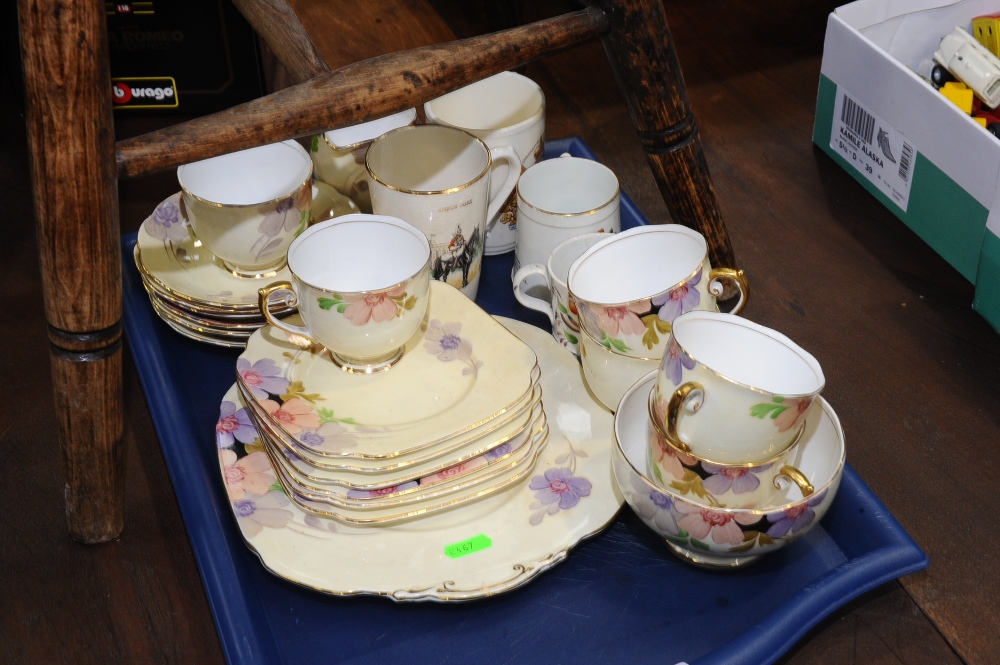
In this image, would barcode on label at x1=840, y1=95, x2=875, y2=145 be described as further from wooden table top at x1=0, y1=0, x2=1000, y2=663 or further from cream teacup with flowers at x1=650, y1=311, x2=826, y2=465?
cream teacup with flowers at x1=650, y1=311, x2=826, y2=465

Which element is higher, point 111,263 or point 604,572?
point 111,263

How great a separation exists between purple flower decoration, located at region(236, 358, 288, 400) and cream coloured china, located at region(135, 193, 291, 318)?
7 cm

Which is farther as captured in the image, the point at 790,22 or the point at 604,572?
the point at 790,22

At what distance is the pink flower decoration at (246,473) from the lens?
493 millimetres

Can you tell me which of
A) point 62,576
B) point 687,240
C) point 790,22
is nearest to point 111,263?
point 62,576

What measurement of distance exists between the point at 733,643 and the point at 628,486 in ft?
0.26

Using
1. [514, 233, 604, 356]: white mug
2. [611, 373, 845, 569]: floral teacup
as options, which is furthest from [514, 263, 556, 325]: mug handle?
[611, 373, 845, 569]: floral teacup

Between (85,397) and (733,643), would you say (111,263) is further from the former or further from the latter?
(733,643)

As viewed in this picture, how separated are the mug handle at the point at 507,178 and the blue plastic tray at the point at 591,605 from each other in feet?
0.70

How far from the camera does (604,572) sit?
48cm

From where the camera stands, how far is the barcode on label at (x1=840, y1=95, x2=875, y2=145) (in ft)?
2.28

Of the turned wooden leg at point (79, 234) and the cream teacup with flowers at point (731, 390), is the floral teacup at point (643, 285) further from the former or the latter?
the turned wooden leg at point (79, 234)

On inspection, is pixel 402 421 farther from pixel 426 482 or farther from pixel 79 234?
pixel 79 234

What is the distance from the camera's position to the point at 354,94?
1.50 ft
